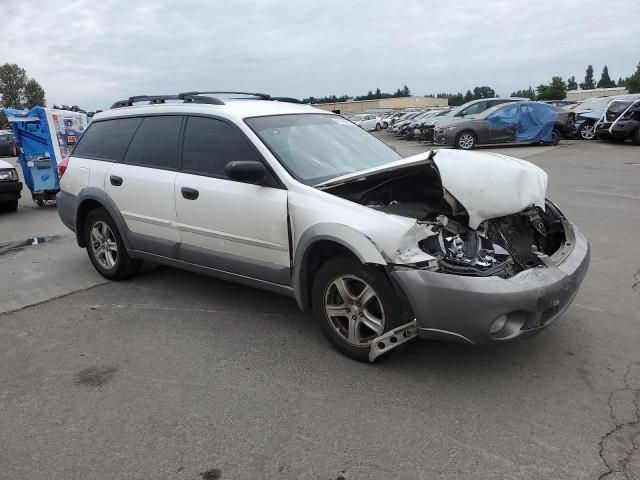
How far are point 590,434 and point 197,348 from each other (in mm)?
2613

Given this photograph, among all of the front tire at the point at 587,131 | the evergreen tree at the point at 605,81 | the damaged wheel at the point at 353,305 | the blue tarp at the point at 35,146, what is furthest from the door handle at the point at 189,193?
the evergreen tree at the point at 605,81

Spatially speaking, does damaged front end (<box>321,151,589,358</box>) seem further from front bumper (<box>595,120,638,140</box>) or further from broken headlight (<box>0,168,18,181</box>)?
front bumper (<box>595,120,638,140</box>)

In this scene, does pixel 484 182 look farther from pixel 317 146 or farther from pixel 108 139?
pixel 108 139

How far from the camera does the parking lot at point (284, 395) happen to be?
105 inches

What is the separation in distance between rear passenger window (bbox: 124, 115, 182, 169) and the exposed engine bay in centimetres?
173

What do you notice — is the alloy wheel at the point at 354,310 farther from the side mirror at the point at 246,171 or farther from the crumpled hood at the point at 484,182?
the side mirror at the point at 246,171

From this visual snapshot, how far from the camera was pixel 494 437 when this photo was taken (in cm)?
280

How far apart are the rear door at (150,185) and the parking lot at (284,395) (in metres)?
0.61

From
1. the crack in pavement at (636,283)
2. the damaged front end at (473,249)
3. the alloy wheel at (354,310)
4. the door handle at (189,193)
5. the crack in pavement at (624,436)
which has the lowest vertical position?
the crack in pavement at (624,436)

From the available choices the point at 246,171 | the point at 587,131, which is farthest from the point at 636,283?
the point at 587,131

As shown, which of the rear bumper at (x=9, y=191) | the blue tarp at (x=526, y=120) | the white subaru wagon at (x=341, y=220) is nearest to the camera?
the white subaru wagon at (x=341, y=220)

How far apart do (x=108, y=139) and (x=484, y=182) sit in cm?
388

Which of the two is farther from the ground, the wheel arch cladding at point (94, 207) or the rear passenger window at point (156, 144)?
the rear passenger window at point (156, 144)

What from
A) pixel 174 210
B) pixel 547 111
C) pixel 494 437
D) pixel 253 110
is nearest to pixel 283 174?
pixel 253 110
